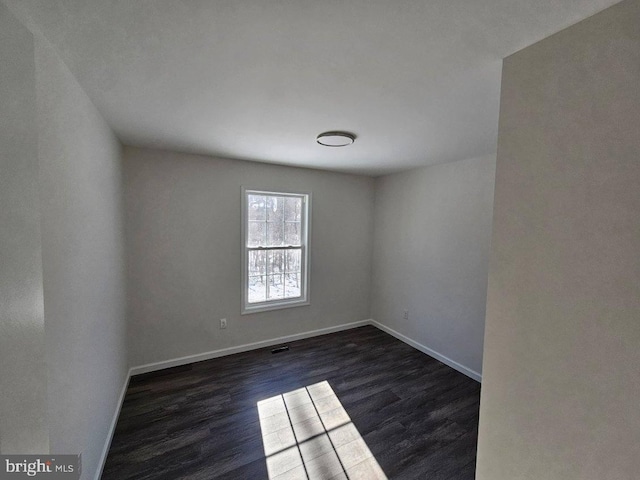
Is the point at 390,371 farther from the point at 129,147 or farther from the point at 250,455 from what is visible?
the point at 129,147

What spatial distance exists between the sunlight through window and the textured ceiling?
7.81 feet

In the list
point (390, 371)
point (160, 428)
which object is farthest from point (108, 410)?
point (390, 371)

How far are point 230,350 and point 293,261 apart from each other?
1384 mm

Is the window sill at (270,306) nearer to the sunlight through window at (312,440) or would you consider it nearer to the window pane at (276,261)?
the window pane at (276,261)

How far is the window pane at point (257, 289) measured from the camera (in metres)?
3.41

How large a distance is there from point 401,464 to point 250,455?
3.45ft

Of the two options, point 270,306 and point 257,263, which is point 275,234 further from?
point 270,306

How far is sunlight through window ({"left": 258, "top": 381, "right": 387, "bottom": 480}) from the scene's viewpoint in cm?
171

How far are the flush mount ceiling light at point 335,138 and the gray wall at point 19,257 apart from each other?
1.63 meters

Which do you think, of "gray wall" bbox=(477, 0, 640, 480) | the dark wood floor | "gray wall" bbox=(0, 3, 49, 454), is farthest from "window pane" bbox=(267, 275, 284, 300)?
"gray wall" bbox=(477, 0, 640, 480)

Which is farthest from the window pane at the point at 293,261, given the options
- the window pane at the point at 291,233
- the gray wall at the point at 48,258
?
the gray wall at the point at 48,258

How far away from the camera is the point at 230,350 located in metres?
3.22

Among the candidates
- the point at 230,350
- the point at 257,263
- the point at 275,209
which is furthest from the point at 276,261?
the point at 230,350

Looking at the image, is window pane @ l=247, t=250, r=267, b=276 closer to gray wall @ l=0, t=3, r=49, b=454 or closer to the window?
the window
